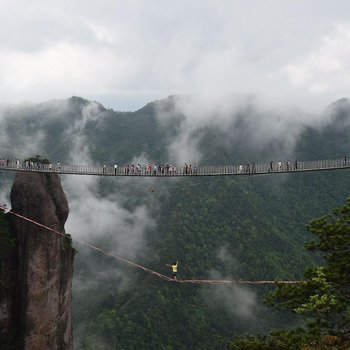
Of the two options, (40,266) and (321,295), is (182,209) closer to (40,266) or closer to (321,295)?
(40,266)

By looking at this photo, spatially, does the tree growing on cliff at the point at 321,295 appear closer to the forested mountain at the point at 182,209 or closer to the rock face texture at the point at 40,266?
the rock face texture at the point at 40,266

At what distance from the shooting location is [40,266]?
100 ft

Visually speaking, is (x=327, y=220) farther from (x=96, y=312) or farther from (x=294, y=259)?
(x=294, y=259)

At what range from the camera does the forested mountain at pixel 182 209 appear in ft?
295

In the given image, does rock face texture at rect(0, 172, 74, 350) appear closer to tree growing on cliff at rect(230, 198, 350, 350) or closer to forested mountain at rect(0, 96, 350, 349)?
tree growing on cliff at rect(230, 198, 350, 350)

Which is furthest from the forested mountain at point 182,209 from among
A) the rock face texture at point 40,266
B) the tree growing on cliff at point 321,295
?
the tree growing on cliff at point 321,295

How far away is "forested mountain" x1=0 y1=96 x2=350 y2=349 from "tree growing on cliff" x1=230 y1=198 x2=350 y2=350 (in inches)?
1748

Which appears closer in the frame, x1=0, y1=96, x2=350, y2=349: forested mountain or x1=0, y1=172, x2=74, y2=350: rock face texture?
x1=0, y1=172, x2=74, y2=350: rock face texture

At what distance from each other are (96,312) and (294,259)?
49.6 meters

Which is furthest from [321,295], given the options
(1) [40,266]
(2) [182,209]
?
(2) [182,209]

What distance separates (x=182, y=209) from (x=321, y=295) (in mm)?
109542

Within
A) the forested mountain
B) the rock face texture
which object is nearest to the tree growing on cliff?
the rock face texture

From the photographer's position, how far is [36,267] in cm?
3047

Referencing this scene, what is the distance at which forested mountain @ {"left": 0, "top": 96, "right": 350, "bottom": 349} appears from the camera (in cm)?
9006
